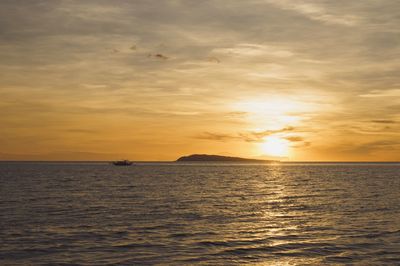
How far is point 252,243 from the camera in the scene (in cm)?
3603

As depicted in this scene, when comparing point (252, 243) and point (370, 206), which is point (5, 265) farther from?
point (370, 206)

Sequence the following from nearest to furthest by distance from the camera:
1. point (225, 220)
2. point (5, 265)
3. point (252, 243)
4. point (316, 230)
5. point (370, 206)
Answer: point (5, 265) → point (252, 243) → point (316, 230) → point (225, 220) → point (370, 206)

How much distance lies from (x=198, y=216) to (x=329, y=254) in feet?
71.2

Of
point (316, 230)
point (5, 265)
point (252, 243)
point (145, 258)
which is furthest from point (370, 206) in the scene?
point (5, 265)

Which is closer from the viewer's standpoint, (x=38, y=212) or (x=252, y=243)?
(x=252, y=243)

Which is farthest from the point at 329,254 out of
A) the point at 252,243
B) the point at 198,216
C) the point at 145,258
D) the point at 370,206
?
the point at 370,206

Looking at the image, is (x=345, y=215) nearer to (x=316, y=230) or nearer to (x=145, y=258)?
(x=316, y=230)

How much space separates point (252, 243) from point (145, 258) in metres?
9.68

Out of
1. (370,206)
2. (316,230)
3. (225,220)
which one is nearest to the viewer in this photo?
(316,230)

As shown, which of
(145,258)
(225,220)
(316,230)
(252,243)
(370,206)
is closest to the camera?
(145,258)

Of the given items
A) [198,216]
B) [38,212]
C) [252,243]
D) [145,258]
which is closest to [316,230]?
[252,243]

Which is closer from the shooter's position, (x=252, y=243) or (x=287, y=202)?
(x=252, y=243)

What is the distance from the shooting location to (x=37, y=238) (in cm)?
3712

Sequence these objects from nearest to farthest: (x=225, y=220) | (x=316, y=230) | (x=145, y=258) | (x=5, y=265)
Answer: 1. (x=5, y=265)
2. (x=145, y=258)
3. (x=316, y=230)
4. (x=225, y=220)
